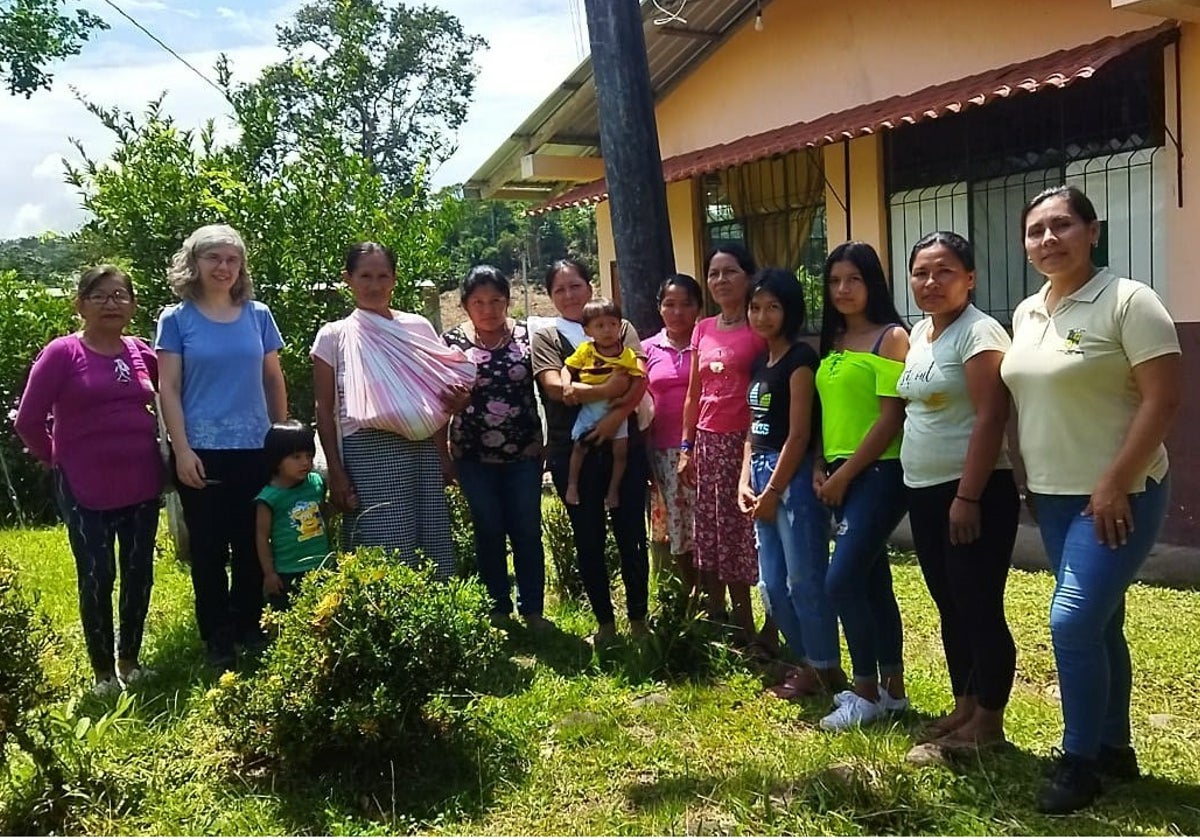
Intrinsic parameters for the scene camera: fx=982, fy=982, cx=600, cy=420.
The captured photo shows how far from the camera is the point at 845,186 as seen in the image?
7.61 meters

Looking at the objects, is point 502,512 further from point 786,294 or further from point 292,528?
point 786,294

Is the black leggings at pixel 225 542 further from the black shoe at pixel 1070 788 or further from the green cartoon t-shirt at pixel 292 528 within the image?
the black shoe at pixel 1070 788

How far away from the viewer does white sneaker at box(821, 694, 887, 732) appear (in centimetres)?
325

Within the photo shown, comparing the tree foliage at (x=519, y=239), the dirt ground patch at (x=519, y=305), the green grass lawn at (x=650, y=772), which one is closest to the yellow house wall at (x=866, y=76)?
the green grass lawn at (x=650, y=772)

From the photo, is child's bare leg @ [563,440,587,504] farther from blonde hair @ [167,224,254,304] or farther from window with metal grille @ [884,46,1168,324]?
window with metal grille @ [884,46,1168,324]

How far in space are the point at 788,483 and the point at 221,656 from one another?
7.79 feet

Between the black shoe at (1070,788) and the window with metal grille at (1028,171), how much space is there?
408cm

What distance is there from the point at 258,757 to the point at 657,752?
125cm

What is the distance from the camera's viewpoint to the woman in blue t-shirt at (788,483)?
11.0 ft

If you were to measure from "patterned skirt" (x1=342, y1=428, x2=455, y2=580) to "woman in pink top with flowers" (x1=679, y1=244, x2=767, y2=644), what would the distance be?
1.07 meters

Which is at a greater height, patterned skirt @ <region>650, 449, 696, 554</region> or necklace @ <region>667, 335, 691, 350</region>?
necklace @ <region>667, 335, 691, 350</region>

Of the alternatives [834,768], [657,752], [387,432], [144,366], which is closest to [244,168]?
[144,366]

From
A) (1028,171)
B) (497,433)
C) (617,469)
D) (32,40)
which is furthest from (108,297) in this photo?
(32,40)

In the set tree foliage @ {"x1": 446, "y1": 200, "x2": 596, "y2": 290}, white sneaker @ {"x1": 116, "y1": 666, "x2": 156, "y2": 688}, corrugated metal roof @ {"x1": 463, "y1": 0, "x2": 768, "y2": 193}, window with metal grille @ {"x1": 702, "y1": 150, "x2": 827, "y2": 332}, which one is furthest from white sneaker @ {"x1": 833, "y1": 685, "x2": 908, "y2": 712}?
tree foliage @ {"x1": 446, "y1": 200, "x2": 596, "y2": 290}
